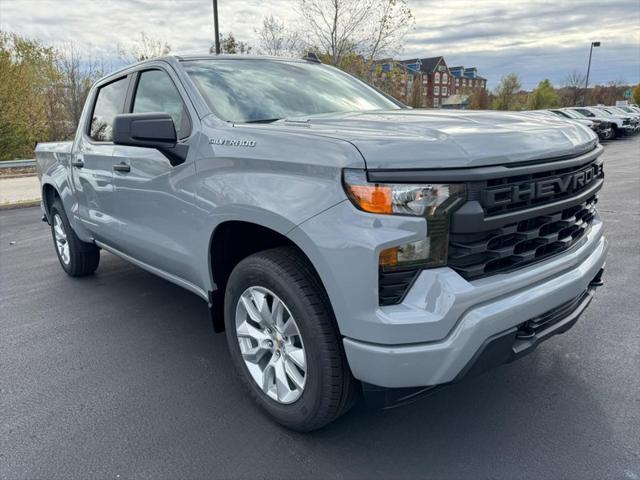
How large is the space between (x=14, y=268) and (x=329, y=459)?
197 inches

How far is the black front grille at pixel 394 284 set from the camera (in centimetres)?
193

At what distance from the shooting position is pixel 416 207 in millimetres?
1929

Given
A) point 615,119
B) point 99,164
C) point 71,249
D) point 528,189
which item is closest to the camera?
point 528,189

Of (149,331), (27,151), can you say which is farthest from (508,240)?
(27,151)

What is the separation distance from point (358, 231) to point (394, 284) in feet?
0.82

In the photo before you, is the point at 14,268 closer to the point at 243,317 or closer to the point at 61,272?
the point at 61,272

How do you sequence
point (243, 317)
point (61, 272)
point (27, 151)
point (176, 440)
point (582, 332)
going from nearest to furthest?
1. point (176, 440)
2. point (243, 317)
3. point (582, 332)
4. point (61, 272)
5. point (27, 151)

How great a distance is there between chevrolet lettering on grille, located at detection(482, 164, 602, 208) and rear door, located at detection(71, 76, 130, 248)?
2.87 meters

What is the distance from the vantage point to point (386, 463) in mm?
2275

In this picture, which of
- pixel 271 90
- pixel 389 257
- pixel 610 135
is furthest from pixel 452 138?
pixel 610 135

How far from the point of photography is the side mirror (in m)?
2.71

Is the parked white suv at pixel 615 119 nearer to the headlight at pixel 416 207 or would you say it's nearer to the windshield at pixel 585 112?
the windshield at pixel 585 112

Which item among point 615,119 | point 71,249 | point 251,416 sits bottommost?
point 251,416

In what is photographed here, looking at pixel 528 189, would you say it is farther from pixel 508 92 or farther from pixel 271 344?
pixel 508 92
